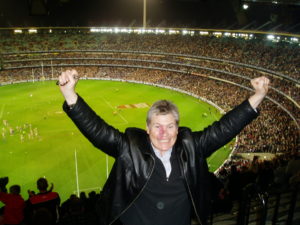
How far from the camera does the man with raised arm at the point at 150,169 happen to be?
3.40m

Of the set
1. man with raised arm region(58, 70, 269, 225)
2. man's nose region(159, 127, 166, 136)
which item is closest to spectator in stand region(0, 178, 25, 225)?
man with raised arm region(58, 70, 269, 225)

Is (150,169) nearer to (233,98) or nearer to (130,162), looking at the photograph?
(130,162)

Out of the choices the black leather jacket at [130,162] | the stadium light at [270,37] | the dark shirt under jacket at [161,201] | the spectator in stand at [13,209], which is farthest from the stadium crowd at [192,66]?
the dark shirt under jacket at [161,201]

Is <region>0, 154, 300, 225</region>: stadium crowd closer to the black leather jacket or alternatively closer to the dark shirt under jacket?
the black leather jacket

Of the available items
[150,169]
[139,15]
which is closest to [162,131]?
[150,169]

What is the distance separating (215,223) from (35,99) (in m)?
49.0

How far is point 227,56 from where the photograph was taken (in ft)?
191

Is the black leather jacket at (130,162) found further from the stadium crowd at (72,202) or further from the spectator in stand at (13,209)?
the spectator in stand at (13,209)

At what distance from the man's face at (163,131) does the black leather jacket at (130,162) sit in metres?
A: 0.11

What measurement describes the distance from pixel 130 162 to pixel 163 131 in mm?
485

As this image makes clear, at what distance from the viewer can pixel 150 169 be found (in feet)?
11.1

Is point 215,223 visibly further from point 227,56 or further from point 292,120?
point 227,56

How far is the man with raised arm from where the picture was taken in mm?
3404

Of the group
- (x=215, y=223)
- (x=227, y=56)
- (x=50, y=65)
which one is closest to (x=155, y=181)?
(x=215, y=223)
